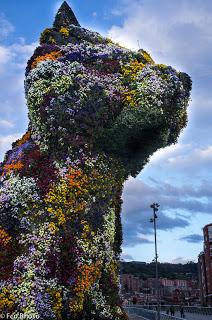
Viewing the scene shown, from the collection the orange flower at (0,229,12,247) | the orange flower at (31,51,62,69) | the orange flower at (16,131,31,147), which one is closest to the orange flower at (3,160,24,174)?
the orange flower at (16,131,31,147)

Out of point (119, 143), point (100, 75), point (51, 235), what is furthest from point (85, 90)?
point (51, 235)

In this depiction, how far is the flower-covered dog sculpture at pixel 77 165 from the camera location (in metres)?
9.94

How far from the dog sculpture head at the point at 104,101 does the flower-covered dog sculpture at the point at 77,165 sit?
27 mm

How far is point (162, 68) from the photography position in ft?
40.3

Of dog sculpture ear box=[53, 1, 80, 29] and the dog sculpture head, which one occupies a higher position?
dog sculpture ear box=[53, 1, 80, 29]

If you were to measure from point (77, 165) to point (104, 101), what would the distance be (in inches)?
75.4

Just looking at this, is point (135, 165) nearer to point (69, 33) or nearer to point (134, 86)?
point (134, 86)

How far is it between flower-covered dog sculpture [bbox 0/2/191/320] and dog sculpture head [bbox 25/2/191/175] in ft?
0.09

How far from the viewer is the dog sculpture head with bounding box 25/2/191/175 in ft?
37.4

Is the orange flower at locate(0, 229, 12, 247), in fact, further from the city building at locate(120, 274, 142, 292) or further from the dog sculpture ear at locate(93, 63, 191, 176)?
the city building at locate(120, 274, 142, 292)

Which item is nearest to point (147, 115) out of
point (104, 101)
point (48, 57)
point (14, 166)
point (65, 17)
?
point (104, 101)

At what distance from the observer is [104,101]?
460 inches

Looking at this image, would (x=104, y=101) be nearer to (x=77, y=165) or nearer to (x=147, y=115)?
(x=147, y=115)

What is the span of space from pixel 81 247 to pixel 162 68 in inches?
214
